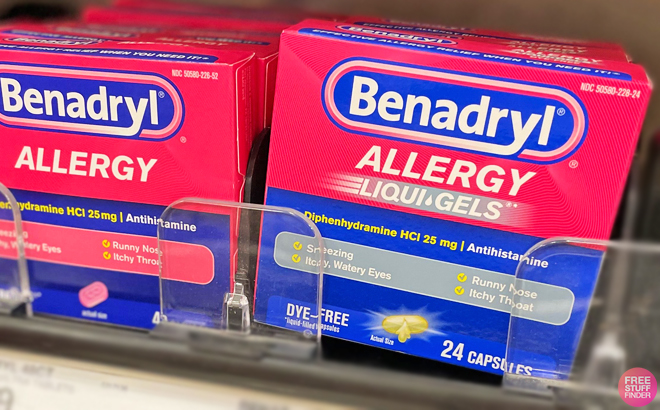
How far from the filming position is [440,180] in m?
0.62

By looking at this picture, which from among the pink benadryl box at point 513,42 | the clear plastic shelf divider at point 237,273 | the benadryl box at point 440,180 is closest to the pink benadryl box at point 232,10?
the pink benadryl box at point 513,42

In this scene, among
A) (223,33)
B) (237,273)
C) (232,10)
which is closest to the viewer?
(237,273)

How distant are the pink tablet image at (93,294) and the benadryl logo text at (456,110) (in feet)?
1.33

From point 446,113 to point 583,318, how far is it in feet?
0.90

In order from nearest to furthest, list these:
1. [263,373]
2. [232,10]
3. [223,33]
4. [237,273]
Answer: [263,373], [237,273], [223,33], [232,10]

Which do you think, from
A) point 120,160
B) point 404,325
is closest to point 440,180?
point 404,325

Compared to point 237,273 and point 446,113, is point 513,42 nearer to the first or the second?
point 446,113

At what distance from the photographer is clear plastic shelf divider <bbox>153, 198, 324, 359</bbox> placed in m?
0.65

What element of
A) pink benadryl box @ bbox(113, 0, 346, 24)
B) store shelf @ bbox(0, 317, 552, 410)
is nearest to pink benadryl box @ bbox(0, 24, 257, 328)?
store shelf @ bbox(0, 317, 552, 410)

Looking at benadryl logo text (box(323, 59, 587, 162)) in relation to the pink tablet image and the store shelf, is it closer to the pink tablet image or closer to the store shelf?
the store shelf

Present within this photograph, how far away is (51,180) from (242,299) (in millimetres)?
304

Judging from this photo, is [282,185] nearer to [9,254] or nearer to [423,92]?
[423,92]

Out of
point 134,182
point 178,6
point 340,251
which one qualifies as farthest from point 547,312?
point 178,6

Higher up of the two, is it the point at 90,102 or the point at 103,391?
→ the point at 90,102
